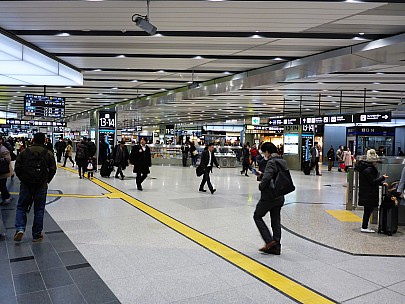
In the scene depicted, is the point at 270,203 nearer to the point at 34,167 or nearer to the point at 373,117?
the point at 34,167

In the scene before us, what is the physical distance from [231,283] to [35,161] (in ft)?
10.9

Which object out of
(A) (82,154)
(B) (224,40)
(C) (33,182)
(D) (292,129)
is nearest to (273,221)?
(C) (33,182)

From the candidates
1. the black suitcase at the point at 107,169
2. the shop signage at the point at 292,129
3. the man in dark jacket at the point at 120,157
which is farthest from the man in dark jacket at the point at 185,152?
the man in dark jacket at the point at 120,157

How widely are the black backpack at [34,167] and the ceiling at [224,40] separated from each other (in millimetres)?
2620

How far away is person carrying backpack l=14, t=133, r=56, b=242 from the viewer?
5.06 meters

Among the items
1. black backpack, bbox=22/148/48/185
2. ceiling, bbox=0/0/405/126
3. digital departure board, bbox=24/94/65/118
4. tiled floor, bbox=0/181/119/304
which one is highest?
ceiling, bbox=0/0/405/126

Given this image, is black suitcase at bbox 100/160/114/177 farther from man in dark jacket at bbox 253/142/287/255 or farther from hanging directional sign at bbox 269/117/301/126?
man in dark jacket at bbox 253/142/287/255

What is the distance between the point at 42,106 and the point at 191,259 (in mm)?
11915

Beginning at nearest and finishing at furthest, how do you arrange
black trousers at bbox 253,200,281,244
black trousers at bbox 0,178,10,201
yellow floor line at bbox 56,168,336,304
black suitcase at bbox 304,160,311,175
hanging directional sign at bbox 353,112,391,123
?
yellow floor line at bbox 56,168,336,304
black trousers at bbox 253,200,281,244
black trousers at bbox 0,178,10,201
hanging directional sign at bbox 353,112,391,123
black suitcase at bbox 304,160,311,175

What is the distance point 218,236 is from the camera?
5621 millimetres

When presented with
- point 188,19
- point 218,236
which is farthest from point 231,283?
point 188,19

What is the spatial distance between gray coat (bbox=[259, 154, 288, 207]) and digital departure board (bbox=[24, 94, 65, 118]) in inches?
470

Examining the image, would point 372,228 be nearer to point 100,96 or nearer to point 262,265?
point 262,265

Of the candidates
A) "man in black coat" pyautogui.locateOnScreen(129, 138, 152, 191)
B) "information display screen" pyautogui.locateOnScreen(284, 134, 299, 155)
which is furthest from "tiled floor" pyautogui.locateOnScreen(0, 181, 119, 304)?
"information display screen" pyautogui.locateOnScreen(284, 134, 299, 155)
